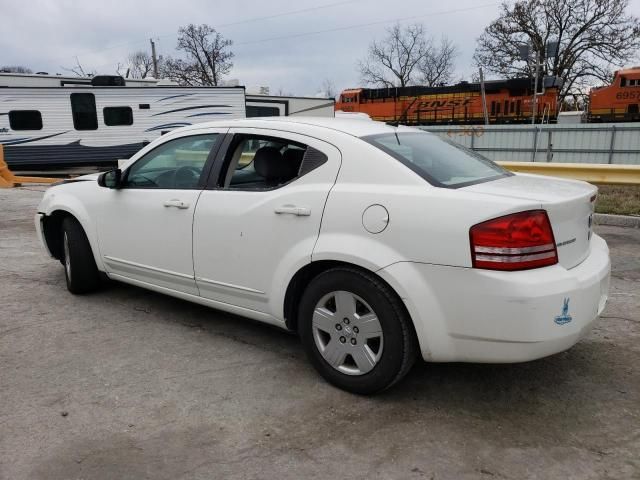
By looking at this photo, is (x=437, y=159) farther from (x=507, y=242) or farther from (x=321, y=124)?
(x=507, y=242)

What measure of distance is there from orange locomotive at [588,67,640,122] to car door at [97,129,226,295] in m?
34.4

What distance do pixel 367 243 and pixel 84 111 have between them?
15209mm

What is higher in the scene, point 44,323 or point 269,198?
point 269,198

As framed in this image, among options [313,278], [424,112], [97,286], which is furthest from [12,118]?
[424,112]

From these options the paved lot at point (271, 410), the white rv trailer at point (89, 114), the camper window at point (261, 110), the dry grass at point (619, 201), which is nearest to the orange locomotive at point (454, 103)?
the camper window at point (261, 110)

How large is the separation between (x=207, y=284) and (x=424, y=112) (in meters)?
34.1

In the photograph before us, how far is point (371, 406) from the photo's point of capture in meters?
2.85

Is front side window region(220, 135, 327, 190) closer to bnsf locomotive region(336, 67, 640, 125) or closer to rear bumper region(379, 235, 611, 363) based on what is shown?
rear bumper region(379, 235, 611, 363)

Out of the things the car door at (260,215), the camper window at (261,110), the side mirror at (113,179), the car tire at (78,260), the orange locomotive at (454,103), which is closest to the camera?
the car door at (260,215)

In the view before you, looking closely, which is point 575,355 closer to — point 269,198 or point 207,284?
point 269,198

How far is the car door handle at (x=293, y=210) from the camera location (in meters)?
3.03

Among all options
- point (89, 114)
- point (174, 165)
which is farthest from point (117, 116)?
point (174, 165)

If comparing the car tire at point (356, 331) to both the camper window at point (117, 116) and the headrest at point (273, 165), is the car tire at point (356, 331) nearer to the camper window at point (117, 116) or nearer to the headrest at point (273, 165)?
the headrest at point (273, 165)

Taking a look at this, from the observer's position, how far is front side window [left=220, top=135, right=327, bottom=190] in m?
3.20
